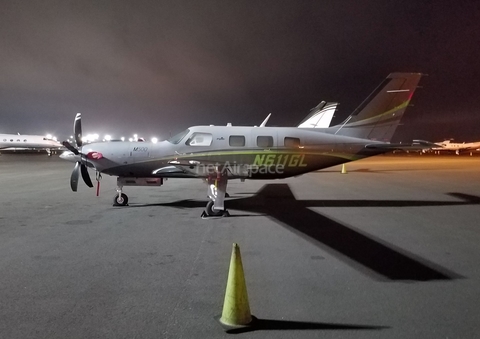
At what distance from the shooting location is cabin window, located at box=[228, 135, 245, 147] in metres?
12.6

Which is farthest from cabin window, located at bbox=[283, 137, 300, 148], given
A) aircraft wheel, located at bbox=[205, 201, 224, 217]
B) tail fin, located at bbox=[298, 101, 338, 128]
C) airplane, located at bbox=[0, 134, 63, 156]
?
airplane, located at bbox=[0, 134, 63, 156]

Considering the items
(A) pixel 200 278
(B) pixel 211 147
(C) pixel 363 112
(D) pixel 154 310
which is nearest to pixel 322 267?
(A) pixel 200 278

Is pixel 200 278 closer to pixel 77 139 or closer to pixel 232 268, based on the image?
pixel 232 268

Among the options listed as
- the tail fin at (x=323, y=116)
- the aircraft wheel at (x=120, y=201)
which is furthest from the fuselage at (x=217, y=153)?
the tail fin at (x=323, y=116)

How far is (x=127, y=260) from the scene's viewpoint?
691cm

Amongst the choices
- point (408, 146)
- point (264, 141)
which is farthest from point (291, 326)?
point (408, 146)

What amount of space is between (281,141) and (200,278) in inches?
302

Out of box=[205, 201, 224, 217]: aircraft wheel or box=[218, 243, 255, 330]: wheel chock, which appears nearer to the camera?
box=[218, 243, 255, 330]: wheel chock

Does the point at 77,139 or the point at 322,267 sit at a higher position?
the point at 77,139

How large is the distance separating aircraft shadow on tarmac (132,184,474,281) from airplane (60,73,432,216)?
1.44 meters

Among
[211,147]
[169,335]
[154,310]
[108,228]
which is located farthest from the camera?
[211,147]

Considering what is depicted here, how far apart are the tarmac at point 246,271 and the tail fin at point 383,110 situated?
2.88 m

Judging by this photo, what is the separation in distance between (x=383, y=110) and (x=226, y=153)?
6131 millimetres

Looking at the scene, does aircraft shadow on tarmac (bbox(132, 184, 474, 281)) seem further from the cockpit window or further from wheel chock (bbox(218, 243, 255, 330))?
wheel chock (bbox(218, 243, 255, 330))
